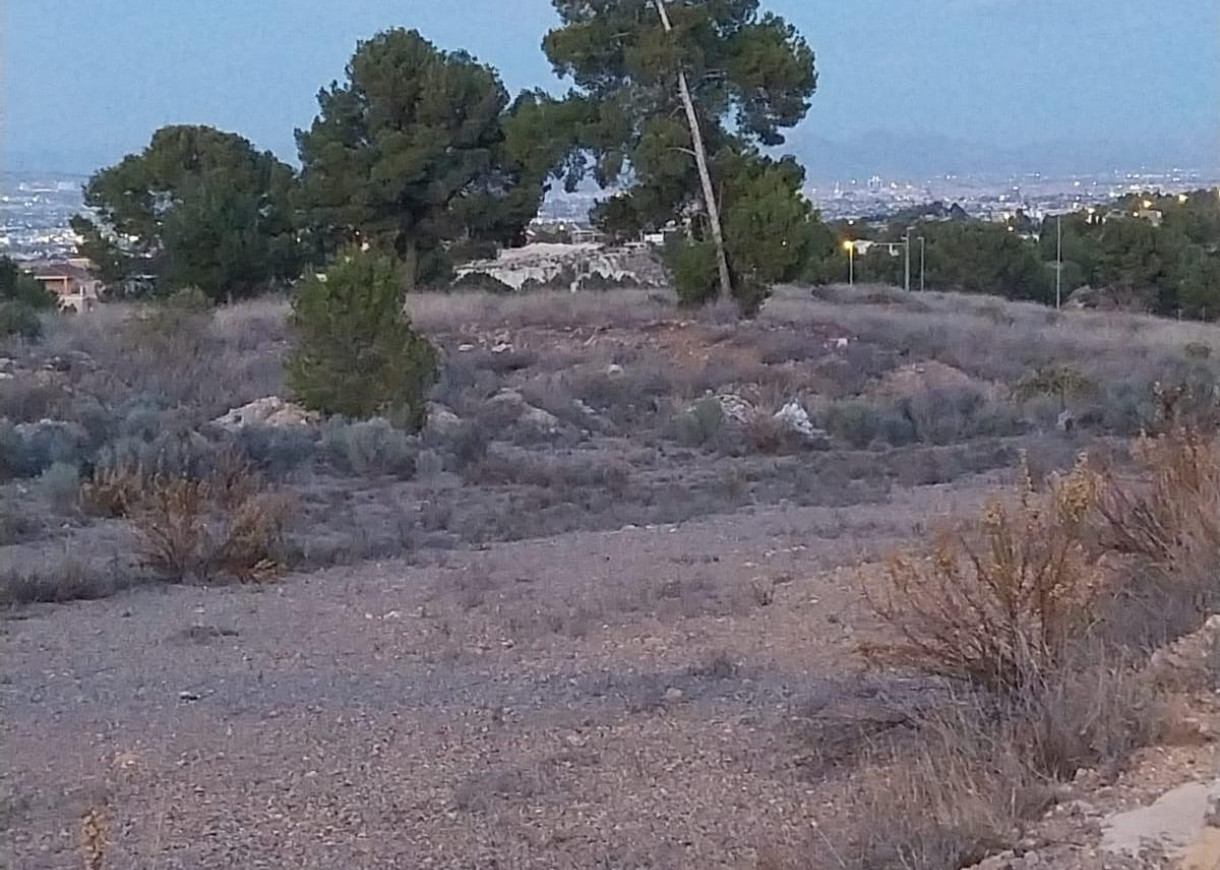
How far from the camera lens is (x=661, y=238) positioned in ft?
148

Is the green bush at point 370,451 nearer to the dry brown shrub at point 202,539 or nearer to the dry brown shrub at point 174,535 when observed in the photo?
the dry brown shrub at point 202,539

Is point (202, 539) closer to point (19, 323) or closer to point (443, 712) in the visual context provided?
point (443, 712)

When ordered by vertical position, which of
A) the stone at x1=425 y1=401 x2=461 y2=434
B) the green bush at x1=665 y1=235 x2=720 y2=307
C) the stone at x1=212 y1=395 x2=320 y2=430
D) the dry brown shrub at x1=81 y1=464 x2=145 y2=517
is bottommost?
the stone at x1=425 y1=401 x2=461 y2=434

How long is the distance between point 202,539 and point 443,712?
199 inches

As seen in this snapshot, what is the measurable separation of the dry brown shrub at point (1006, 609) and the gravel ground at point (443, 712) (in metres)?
0.50

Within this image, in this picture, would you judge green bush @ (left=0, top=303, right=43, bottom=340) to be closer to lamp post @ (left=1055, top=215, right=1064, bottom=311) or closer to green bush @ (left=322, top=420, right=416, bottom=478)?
green bush @ (left=322, top=420, right=416, bottom=478)

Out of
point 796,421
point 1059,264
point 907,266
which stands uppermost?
point 796,421

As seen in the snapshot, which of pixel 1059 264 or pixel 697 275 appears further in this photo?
pixel 1059 264

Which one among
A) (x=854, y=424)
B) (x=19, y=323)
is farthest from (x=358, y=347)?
(x=19, y=323)

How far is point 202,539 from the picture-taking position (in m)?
12.7

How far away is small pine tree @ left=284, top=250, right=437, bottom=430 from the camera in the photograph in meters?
21.0

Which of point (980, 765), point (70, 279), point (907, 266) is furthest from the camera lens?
point (907, 266)

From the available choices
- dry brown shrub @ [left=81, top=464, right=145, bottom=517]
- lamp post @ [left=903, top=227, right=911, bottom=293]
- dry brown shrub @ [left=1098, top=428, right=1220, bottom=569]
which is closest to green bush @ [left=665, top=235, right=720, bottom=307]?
dry brown shrub @ [left=81, top=464, right=145, bottom=517]

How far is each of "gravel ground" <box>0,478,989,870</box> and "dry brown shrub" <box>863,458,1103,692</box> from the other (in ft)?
1.64
